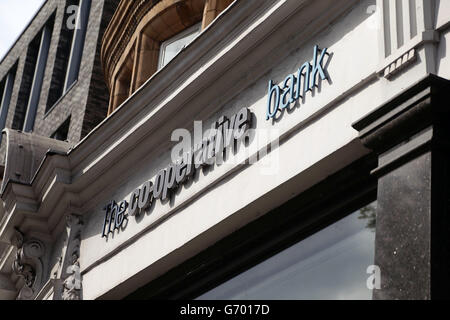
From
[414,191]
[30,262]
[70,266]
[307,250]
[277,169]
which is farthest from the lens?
[30,262]

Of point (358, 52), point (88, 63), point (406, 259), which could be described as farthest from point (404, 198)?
point (88, 63)

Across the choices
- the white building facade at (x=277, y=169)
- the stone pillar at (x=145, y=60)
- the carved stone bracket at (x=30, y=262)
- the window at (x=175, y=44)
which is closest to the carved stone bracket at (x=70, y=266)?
the white building facade at (x=277, y=169)

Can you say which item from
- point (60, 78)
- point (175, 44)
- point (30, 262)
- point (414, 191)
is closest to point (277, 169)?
point (414, 191)

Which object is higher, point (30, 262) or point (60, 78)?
point (60, 78)

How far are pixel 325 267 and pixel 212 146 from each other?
266 centimetres

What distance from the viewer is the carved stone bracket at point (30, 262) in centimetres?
1544

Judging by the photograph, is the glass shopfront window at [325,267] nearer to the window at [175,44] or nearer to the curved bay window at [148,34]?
the curved bay window at [148,34]

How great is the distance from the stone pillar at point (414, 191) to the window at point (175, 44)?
6.55 m

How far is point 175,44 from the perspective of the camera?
1485 centimetres

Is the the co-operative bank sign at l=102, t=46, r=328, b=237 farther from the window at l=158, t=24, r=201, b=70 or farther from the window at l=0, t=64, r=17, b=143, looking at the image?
the window at l=0, t=64, r=17, b=143

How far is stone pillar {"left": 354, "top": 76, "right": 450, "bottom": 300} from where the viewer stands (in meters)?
7.32
